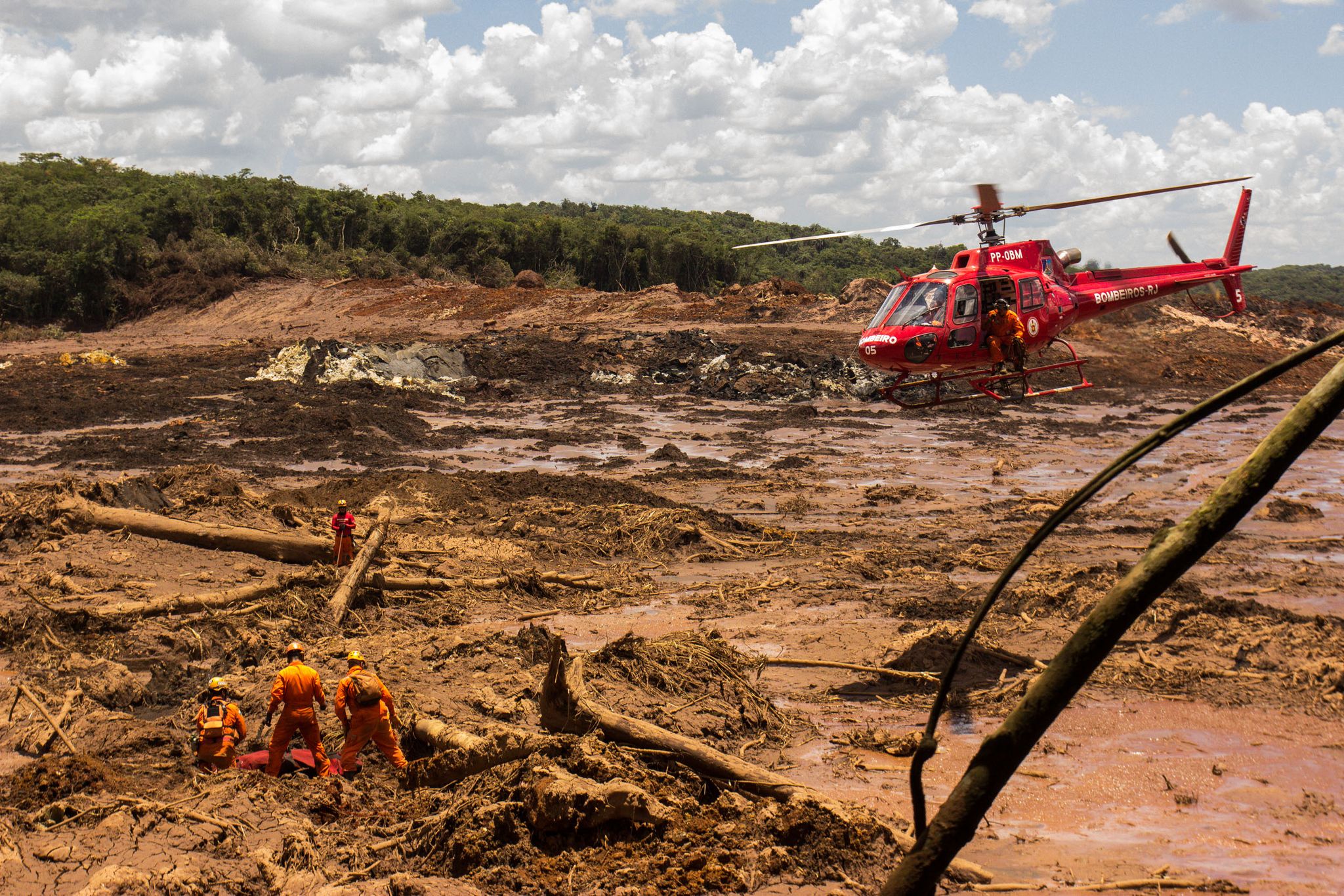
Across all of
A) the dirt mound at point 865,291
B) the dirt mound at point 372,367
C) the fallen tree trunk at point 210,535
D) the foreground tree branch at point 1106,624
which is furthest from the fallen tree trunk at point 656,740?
the dirt mound at point 865,291

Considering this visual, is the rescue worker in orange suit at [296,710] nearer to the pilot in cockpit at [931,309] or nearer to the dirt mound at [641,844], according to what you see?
the dirt mound at [641,844]

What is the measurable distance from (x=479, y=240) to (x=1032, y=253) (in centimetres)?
4931

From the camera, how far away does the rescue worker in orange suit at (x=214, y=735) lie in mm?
7348

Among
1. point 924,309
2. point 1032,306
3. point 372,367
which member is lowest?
point 372,367

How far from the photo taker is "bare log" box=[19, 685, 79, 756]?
7461mm

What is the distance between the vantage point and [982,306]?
566 inches

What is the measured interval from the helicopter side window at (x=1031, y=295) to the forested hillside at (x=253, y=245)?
45.5m

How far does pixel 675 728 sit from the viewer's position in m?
8.35

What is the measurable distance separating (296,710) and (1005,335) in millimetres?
10535

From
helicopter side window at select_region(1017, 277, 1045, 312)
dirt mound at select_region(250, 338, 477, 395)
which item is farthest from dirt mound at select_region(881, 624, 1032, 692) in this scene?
dirt mound at select_region(250, 338, 477, 395)

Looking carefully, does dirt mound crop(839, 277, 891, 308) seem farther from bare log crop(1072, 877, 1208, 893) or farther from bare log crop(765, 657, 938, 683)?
bare log crop(1072, 877, 1208, 893)

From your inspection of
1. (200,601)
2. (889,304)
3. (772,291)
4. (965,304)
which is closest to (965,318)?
(965,304)

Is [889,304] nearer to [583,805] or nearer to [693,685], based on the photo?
[693,685]

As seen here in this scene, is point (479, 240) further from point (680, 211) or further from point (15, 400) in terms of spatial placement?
point (680, 211)
